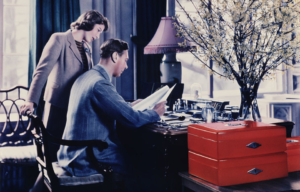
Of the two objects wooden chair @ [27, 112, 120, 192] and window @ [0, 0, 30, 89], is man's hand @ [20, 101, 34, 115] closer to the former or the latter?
wooden chair @ [27, 112, 120, 192]

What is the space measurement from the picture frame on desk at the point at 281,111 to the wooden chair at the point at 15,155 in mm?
2723

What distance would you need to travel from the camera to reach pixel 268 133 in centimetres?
138

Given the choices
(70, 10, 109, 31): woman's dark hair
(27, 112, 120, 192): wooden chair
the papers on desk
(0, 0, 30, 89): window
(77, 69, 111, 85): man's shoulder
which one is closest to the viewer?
(27, 112, 120, 192): wooden chair

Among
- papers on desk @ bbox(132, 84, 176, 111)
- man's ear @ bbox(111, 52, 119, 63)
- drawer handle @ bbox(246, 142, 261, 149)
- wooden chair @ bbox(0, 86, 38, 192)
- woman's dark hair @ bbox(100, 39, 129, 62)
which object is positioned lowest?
wooden chair @ bbox(0, 86, 38, 192)

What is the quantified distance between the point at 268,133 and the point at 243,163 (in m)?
0.18

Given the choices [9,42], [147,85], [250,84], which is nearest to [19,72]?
[9,42]

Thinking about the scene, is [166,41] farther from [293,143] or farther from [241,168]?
[241,168]

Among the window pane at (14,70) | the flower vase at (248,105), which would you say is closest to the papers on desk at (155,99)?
the flower vase at (248,105)

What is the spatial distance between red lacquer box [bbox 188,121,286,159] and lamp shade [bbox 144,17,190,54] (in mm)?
1288

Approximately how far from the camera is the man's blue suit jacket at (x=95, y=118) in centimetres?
169

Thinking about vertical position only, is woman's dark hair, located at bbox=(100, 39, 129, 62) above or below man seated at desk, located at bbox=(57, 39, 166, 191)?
above

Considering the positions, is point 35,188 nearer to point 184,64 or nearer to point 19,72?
point 19,72

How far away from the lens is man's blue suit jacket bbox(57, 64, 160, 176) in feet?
5.55

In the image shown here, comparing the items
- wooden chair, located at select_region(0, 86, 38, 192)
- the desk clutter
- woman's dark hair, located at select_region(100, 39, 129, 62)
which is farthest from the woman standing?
the desk clutter
